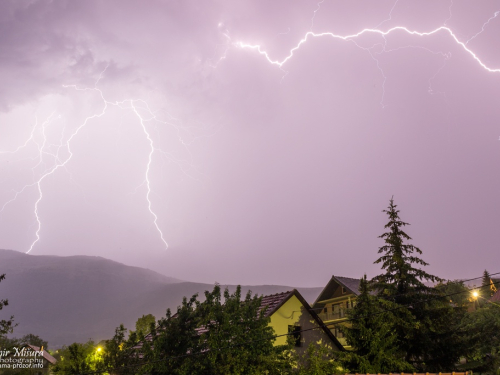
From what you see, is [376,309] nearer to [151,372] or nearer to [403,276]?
[403,276]

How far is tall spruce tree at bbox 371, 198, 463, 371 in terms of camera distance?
20672mm

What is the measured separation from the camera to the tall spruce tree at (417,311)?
20672 millimetres

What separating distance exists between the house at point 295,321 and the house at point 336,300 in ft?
55.6

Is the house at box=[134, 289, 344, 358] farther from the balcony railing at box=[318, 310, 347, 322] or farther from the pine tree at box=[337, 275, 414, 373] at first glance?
the balcony railing at box=[318, 310, 347, 322]

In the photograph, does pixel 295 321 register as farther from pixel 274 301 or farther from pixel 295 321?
pixel 274 301

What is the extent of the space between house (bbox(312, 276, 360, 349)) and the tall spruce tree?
19490mm

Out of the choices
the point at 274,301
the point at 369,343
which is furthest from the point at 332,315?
the point at 369,343

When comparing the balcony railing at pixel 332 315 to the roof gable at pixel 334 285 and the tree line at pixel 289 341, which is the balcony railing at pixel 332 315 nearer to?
the roof gable at pixel 334 285

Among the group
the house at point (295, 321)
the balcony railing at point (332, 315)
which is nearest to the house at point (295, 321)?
the house at point (295, 321)

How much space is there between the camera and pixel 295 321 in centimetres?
2377

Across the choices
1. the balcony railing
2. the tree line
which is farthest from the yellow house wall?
the balcony railing

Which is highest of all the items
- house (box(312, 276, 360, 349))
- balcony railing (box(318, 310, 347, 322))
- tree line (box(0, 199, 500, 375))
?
house (box(312, 276, 360, 349))

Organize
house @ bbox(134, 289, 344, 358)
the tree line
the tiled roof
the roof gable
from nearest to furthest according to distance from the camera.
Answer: the tree line, the tiled roof, house @ bbox(134, 289, 344, 358), the roof gable

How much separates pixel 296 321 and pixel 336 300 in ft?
72.8
